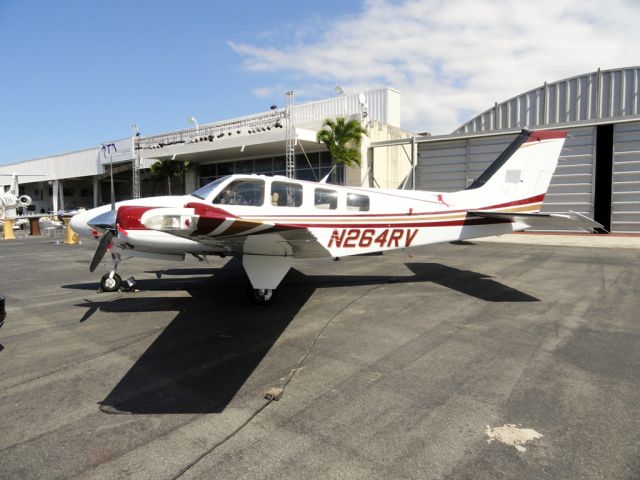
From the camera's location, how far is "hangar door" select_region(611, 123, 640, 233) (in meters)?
21.7

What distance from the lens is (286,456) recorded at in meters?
2.94

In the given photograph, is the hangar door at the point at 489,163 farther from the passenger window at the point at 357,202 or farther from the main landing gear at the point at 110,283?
the main landing gear at the point at 110,283

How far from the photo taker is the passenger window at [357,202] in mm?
8080

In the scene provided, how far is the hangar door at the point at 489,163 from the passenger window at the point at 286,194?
61.2ft

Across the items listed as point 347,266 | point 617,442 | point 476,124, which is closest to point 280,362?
point 617,442

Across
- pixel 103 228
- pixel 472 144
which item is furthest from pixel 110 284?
pixel 472 144

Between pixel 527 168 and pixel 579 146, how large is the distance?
16868mm

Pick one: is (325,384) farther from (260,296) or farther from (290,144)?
(290,144)

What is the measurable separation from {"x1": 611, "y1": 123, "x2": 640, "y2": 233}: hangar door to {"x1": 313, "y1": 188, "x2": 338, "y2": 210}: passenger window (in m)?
21.8

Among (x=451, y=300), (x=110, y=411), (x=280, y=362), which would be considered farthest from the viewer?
(x=451, y=300)

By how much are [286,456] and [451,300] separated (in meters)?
5.57

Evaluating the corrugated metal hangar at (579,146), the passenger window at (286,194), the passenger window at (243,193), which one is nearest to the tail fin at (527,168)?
Result: the passenger window at (286,194)

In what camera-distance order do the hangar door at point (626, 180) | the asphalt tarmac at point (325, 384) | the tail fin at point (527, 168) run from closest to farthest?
the asphalt tarmac at point (325, 384) → the tail fin at point (527, 168) → the hangar door at point (626, 180)

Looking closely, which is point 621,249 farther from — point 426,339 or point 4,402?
point 4,402
